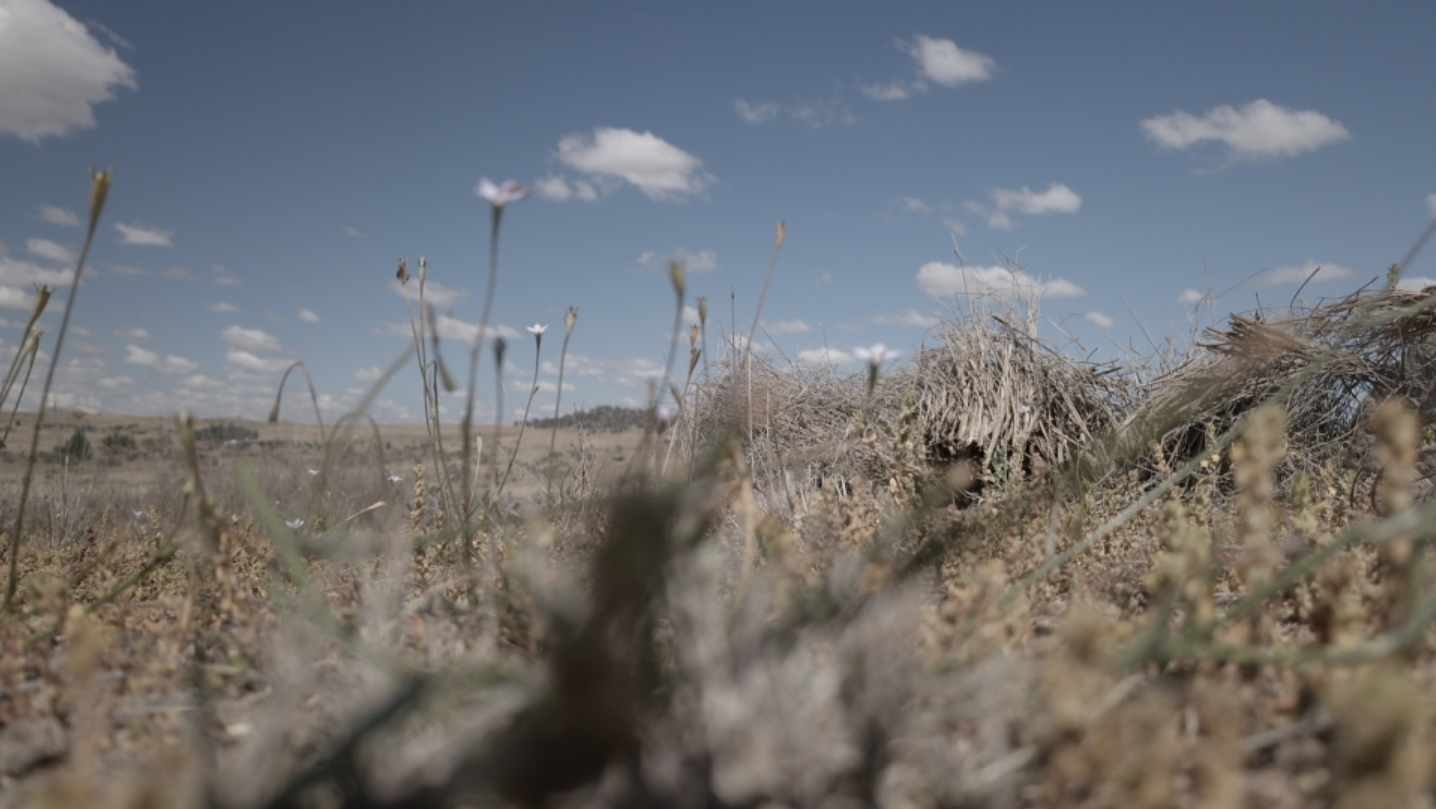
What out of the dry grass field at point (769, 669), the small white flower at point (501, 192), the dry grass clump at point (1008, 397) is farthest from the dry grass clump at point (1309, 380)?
the small white flower at point (501, 192)

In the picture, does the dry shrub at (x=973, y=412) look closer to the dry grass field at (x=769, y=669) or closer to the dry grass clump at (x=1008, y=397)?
the dry grass clump at (x=1008, y=397)

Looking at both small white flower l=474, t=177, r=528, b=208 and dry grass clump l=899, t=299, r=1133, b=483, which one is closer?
small white flower l=474, t=177, r=528, b=208

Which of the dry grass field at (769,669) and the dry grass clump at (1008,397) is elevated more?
the dry grass clump at (1008,397)

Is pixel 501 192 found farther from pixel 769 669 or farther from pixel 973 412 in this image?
pixel 973 412

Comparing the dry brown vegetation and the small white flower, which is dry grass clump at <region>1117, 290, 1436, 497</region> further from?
the small white flower

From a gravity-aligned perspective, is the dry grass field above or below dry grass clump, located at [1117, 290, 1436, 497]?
below

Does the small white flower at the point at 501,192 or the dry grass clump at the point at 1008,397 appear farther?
the dry grass clump at the point at 1008,397

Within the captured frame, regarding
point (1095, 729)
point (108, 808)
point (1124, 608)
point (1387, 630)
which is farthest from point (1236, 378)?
point (108, 808)

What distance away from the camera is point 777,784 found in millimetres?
1078

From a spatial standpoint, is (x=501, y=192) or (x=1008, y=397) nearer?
(x=501, y=192)

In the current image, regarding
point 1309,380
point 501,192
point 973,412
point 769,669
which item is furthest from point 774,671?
point 1309,380

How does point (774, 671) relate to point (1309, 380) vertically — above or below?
below

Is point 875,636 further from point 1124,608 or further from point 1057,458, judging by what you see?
point 1057,458

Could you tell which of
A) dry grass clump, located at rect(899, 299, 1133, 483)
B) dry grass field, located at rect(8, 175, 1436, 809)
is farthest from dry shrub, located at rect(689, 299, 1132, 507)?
dry grass field, located at rect(8, 175, 1436, 809)
